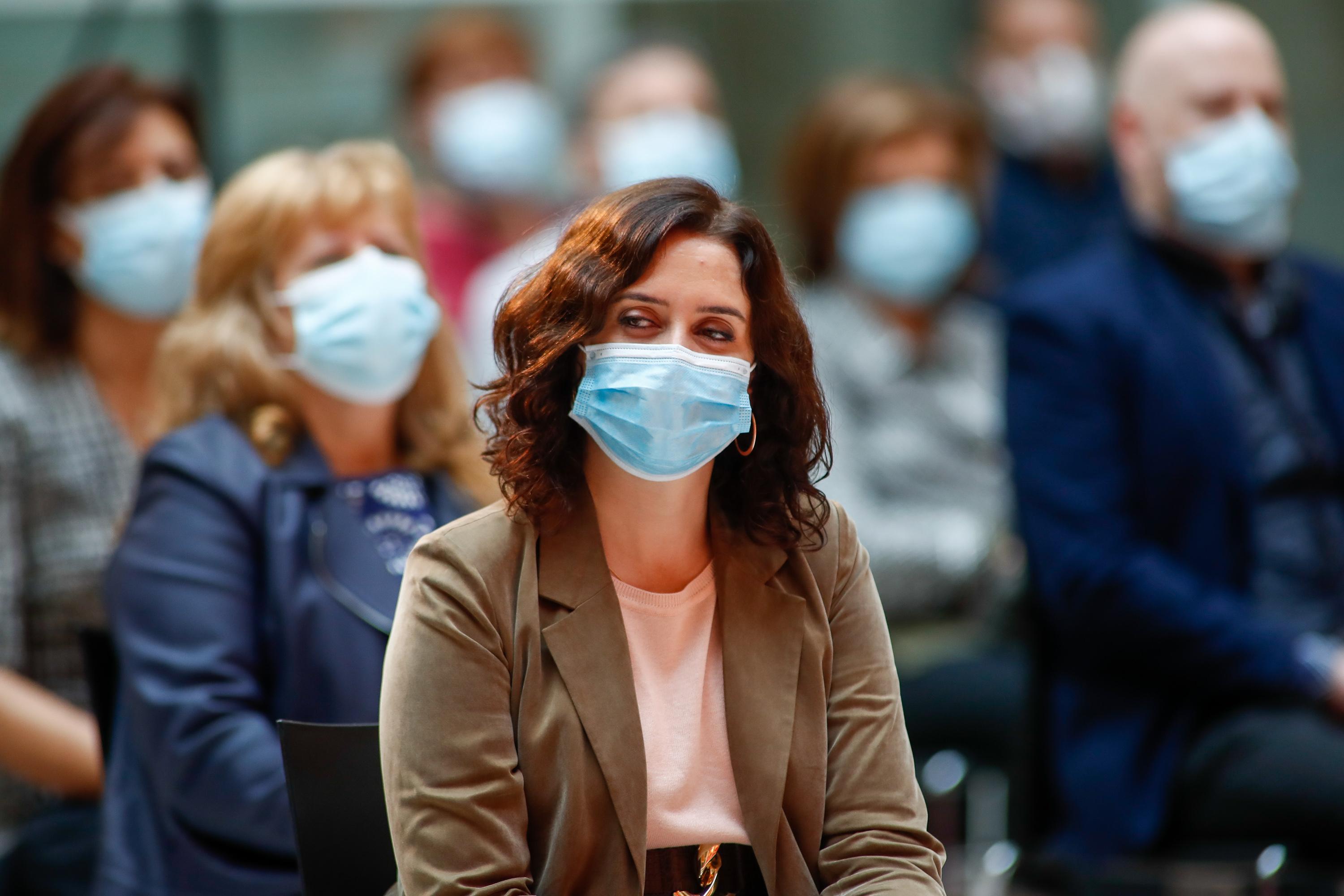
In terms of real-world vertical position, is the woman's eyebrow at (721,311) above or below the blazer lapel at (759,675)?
above

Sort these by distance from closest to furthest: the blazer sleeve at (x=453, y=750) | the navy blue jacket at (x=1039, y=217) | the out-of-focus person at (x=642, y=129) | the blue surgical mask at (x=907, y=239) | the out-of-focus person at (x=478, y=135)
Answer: the blazer sleeve at (x=453, y=750)
the blue surgical mask at (x=907, y=239)
the out-of-focus person at (x=642, y=129)
the out-of-focus person at (x=478, y=135)
the navy blue jacket at (x=1039, y=217)

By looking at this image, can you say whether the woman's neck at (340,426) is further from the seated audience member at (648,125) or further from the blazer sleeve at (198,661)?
the seated audience member at (648,125)

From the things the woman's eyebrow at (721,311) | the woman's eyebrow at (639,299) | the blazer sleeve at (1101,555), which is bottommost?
the blazer sleeve at (1101,555)

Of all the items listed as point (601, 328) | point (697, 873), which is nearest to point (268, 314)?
point (601, 328)

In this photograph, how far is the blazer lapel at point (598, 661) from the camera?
5.52 feet

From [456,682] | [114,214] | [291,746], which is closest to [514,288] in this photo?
[456,682]

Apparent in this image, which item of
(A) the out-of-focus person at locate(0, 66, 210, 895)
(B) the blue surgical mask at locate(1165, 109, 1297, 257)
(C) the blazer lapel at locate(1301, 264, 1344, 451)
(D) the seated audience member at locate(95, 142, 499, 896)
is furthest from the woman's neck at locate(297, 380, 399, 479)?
(C) the blazer lapel at locate(1301, 264, 1344, 451)

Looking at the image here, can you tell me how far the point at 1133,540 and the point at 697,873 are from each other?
1.63m

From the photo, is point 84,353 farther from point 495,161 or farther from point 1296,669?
point 1296,669

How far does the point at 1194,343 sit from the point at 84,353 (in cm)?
223

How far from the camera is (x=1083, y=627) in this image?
302 cm

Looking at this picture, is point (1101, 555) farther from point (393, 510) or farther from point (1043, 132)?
point (1043, 132)

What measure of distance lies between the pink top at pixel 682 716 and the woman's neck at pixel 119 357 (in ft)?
5.24

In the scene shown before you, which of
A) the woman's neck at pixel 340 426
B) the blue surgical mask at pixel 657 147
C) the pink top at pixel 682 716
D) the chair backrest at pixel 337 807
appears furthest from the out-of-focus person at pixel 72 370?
the blue surgical mask at pixel 657 147
